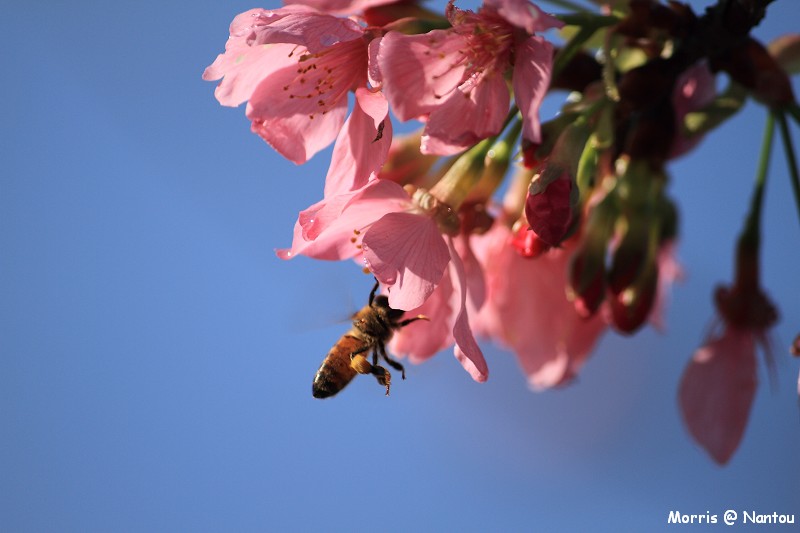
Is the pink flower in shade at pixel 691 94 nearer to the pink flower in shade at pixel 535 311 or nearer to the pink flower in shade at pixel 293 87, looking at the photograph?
the pink flower in shade at pixel 535 311

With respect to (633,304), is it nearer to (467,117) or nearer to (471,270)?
(471,270)

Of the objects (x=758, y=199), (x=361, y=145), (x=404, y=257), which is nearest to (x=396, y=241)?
(x=404, y=257)

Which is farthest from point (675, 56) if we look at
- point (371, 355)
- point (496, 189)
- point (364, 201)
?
point (371, 355)

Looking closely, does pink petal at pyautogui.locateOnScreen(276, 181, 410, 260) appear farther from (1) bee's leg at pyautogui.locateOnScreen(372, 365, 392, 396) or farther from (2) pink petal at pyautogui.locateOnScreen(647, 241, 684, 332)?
(2) pink petal at pyautogui.locateOnScreen(647, 241, 684, 332)

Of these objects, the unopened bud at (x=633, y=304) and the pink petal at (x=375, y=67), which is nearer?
the pink petal at (x=375, y=67)

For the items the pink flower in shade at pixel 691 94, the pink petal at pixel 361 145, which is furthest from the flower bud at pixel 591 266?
the pink petal at pixel 361 145

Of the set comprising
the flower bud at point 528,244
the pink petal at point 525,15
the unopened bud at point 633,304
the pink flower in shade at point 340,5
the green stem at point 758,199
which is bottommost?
the flower bud at point 528,244
